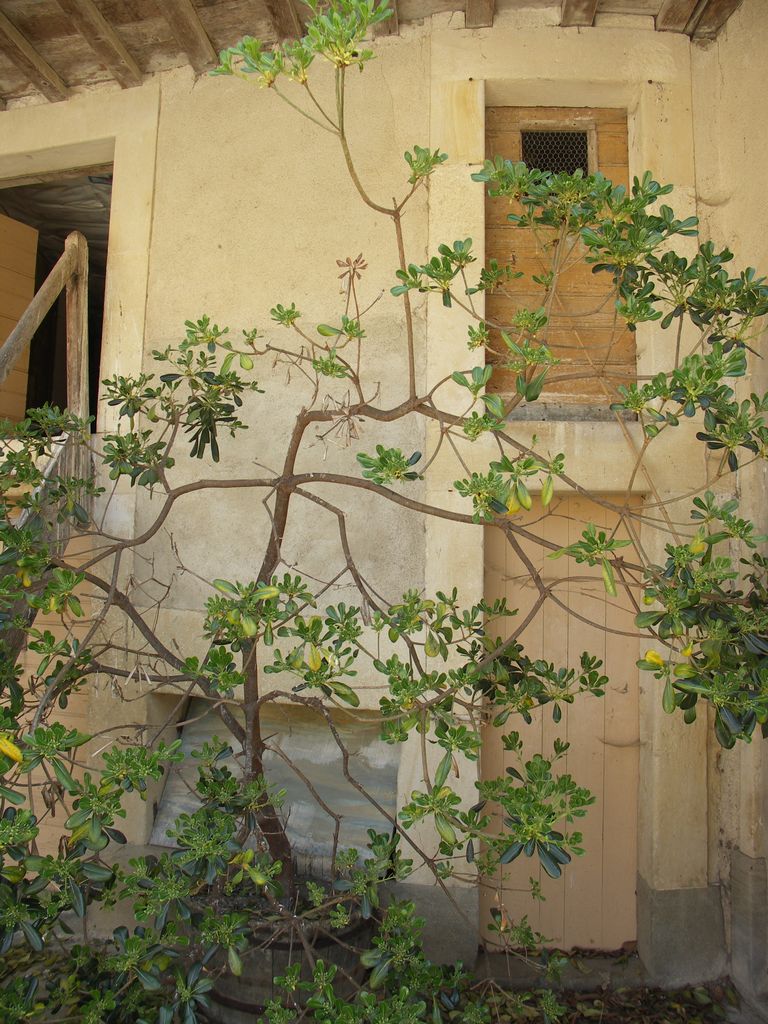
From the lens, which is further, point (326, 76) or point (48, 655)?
point (326, 76)

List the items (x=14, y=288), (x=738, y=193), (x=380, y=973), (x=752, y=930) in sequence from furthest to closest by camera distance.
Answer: (x=14, y=288) → (x=738, y=193) → (x=752, y=930) → (x=380, y=973)

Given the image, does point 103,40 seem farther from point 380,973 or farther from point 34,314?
point 380,973

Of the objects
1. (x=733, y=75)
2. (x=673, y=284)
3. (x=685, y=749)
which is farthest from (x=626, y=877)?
(x=733, y=75)

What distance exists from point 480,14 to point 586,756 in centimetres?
380

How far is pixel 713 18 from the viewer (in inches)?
157

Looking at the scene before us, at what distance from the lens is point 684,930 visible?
3740 millimetres

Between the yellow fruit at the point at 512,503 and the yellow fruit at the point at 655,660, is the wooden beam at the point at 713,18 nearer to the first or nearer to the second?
the yellow fruit at the point at 512,503

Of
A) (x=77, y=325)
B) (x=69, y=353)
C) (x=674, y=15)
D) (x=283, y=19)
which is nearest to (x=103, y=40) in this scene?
(x=283, y=19)

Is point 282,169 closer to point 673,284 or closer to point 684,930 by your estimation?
point 673,284

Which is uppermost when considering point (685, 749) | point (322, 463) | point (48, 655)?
point (322, 463)

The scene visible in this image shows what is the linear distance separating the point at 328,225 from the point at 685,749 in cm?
318

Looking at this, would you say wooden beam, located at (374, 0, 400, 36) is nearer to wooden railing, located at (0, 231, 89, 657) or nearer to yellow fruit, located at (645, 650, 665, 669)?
wooden railing, located at (0, 231, 89, 657)

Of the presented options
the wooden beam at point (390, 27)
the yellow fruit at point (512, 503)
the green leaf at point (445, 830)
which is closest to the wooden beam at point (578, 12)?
the wooden beam at point (390, 27)

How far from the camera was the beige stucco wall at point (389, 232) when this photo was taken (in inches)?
152
